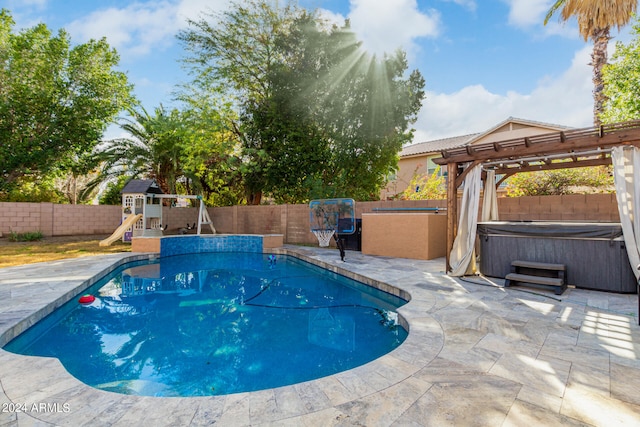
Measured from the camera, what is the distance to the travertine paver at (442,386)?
1.87 m

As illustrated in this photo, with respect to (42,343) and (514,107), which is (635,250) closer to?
(42,343)

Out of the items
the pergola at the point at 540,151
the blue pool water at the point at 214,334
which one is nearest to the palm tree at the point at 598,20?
the pergola at the point at 540,151

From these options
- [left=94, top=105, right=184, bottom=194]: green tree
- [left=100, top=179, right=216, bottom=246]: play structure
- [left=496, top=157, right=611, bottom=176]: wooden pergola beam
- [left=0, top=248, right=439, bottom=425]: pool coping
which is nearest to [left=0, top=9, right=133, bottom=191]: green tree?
[left=94, top=105, right=184, bottom=194]: green tree

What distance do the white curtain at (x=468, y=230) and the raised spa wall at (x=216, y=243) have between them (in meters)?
6.78

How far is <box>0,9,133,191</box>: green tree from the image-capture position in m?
13.0

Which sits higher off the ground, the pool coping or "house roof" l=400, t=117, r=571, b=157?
"house roof" l=400, t=117, r=571, b=157

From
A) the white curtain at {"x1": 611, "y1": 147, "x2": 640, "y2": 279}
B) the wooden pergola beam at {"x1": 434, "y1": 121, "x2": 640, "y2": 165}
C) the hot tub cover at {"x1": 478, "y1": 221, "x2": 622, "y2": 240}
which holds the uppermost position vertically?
the wooden pergola beam at {"x1": 434, "y1": 121, "x2": 640, "y2": 165}

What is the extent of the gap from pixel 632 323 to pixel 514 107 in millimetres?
16795

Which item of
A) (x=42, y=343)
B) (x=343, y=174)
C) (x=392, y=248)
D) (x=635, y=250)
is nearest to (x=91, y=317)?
(x=42, y=343)

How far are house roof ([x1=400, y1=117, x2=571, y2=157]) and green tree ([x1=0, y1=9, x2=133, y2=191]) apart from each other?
639 inches

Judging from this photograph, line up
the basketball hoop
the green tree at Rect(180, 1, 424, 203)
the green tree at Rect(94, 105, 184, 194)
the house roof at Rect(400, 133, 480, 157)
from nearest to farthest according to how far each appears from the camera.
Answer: the basketball hoop, the green tree at Rect(180, 1, 424, 203), the green tree at Rect(94, 105, 184, 194), the house roof at Rect(400, 133, 480, 157)

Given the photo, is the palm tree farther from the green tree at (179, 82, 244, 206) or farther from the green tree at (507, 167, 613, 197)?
the green tree at (179, 82, 244, 206)

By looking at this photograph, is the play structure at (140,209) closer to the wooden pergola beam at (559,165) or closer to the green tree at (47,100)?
the green tree at (47,100)

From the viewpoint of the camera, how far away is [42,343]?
3645 millimetres
